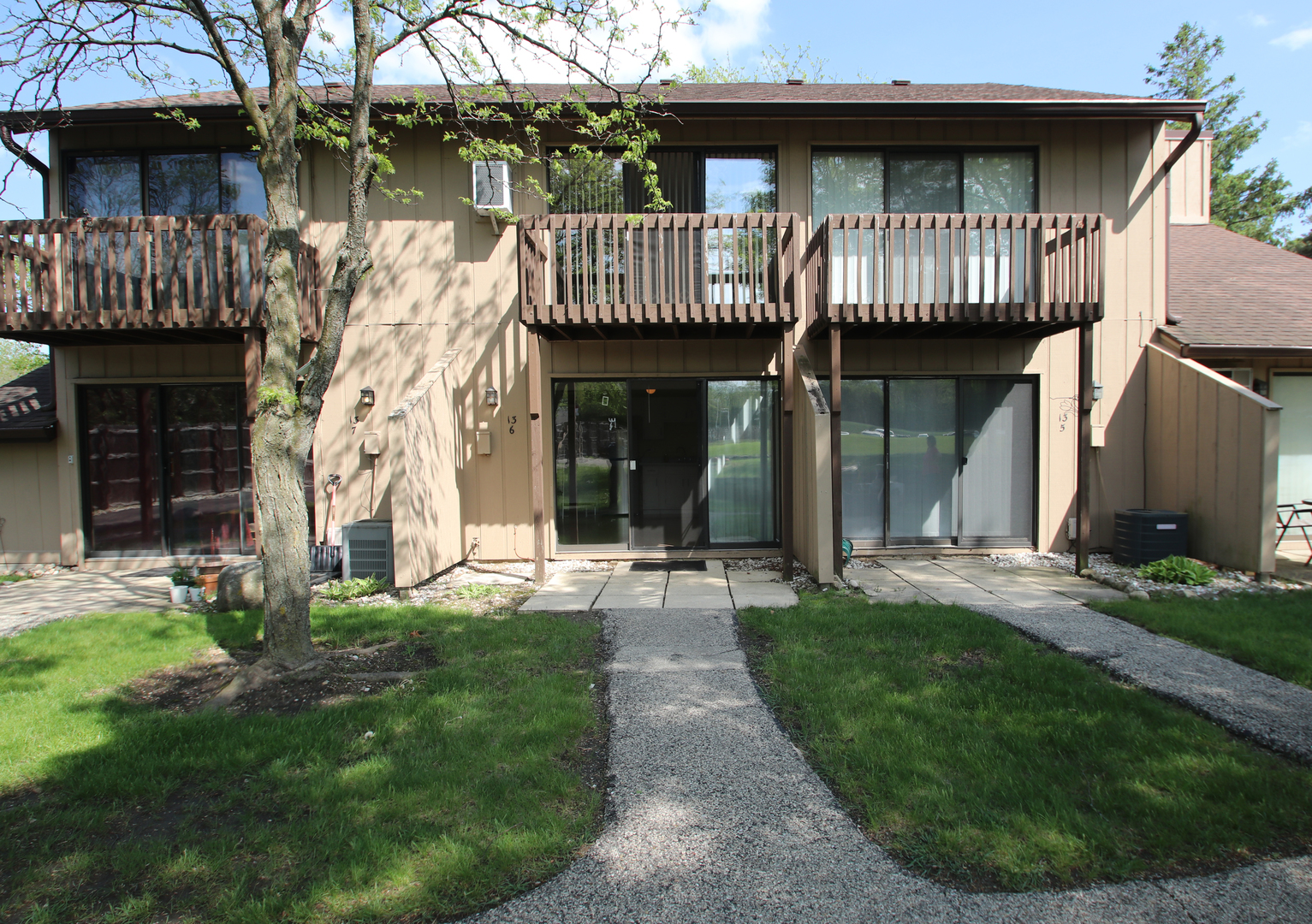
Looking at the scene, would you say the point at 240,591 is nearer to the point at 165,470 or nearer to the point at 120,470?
the point at 165,470

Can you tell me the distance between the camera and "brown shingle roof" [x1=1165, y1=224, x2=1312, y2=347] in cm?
799

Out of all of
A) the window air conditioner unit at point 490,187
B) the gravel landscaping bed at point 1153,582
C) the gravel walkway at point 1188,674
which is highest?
the window air conditioner unit at point 490,187

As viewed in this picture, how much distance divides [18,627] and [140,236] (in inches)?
172

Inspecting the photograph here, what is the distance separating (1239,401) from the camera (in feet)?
22.4

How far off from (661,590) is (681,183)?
5.27m

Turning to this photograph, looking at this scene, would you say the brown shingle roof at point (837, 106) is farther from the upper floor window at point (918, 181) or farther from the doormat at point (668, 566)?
the doormat at point (668, 566)

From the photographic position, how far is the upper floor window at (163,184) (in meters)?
8.30

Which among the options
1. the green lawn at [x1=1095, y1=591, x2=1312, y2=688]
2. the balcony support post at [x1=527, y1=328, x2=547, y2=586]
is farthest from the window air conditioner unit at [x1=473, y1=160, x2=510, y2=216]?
the green lawn at [x1=1095, y1=591, x2=1312, y2=688]

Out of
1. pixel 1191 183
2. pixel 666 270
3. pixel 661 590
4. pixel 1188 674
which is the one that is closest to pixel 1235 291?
pixel 1191 183

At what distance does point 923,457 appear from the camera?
841 cm

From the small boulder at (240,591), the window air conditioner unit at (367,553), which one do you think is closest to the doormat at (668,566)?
the window air conditioner unit at (367,553)

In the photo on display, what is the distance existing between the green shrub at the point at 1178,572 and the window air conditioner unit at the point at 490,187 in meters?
8.62

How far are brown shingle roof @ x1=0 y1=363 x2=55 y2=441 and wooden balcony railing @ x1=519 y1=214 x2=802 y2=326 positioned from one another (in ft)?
22.2

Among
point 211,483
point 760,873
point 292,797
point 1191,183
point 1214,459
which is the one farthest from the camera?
point 1191,183
